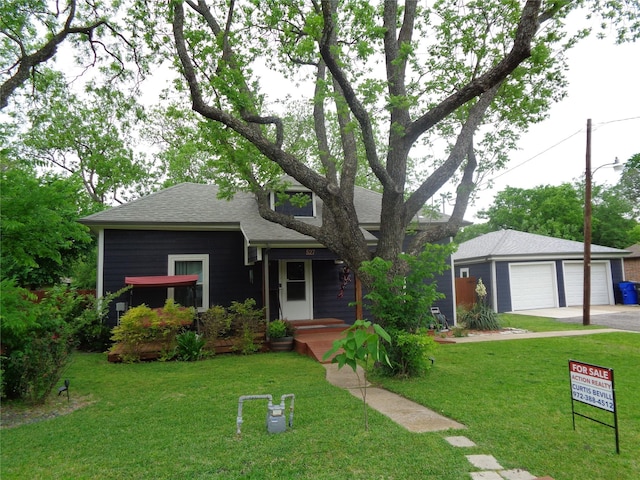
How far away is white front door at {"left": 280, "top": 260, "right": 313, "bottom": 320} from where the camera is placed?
11.4 m

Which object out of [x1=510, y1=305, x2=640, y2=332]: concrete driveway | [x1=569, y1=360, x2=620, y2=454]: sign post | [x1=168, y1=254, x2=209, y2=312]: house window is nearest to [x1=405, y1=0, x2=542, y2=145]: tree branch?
[x1=569, y1=360, x2=620, y2=454]: sign post

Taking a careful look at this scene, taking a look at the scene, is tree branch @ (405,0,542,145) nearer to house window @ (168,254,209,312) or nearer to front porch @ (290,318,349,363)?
front porch @ (290,318,349,363)

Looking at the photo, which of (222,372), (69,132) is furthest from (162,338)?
(69,132)

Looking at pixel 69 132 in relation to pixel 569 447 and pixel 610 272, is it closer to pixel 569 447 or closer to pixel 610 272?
pixel 569 447

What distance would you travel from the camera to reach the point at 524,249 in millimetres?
17359

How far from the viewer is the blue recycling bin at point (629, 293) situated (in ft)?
58.5

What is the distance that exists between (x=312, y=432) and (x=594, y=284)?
19.2 meters

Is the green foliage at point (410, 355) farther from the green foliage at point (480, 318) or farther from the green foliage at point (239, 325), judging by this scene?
the green foliage at point (480, 318)

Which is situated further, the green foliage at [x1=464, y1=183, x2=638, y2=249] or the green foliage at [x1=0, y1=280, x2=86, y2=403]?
the green foliage at [x1=464, y1=183, x2=638, y2=249]

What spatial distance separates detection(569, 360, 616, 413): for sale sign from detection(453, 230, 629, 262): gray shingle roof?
13.4 m

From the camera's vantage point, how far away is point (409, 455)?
3.56 metres

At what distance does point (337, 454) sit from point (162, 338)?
21.4ft

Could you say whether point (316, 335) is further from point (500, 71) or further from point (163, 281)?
point (500, 71)

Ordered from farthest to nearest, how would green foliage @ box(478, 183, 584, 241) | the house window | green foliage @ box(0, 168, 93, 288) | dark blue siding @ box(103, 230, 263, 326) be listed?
green foliage @ box(478, 183, 584, 241), the house window, dark blue siding @ box(103, 230, 263, 326), green foliage @ box(0, 168, 93, 288)
